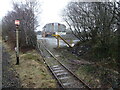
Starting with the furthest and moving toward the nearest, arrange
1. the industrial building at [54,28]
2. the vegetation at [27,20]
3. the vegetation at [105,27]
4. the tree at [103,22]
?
the industrial building at [54,28], the vegetation at [27,20], the tree at [103,22], the vegetation at [105,27]

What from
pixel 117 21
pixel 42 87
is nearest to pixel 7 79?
pixel 42 87

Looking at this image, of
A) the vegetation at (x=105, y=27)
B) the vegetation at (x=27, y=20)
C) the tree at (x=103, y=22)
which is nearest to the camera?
the vegetation at (x=105, y=27)

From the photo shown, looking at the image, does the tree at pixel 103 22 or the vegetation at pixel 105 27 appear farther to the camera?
the tree at pixel 103 22

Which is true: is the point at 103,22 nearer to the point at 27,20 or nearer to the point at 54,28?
the point at 27,20

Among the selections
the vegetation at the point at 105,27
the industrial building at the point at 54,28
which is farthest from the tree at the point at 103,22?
the industrial building at the point at 54,28

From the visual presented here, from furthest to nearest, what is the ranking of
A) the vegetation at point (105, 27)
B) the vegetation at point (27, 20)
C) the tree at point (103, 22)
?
the vegetation at point (27, 20)
the tree at point (103, 22)
the vegetation at point (105, 27)

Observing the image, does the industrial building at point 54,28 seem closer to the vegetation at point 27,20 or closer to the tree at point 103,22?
the vegetation at point 27,20

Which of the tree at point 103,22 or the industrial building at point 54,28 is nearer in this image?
the tree at point 103,22

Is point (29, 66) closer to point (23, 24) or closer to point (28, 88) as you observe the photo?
point (28, 88)

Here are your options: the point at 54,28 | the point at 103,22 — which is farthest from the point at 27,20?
the point at 54,28

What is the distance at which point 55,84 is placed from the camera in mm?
5852

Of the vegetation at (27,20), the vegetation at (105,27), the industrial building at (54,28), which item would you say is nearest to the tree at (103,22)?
the vegetation at (105,27)

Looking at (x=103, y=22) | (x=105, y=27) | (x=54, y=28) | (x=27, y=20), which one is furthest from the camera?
(x=54, y=28)

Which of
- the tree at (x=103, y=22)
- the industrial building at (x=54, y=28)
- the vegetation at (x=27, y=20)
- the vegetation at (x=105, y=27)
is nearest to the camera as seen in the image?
the vegetation at (x=105, y=27)
